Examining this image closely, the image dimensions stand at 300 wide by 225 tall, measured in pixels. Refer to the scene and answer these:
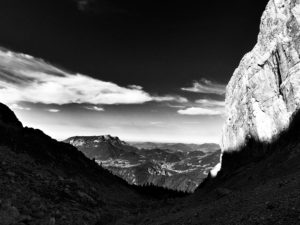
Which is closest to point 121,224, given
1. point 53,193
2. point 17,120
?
point 53,193

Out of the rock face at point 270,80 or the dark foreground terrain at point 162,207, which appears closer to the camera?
the dark foreground terrain at point 162,207

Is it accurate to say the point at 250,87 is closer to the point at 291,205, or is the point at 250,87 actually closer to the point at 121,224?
the point at 121,224

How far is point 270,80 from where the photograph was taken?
101 m

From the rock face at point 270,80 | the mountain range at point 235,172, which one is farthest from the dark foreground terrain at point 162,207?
the rock face at point 270,80

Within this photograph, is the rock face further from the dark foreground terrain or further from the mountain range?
the dark foreground terrain

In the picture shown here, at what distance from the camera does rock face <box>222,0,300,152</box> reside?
88.1 m

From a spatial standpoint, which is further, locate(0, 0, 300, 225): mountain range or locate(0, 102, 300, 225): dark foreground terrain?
locate(0, 0, 300, 225): mountain range

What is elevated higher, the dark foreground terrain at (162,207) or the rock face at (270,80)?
the rock face at (270,80)

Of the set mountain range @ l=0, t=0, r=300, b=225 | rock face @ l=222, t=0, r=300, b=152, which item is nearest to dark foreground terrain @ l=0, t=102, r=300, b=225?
mountain range @ l=0, t=0, r=300, b=225

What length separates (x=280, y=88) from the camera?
94375 mm

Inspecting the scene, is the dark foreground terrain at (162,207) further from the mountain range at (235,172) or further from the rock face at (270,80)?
the rock face at (270,80)

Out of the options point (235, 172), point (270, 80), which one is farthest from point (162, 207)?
point (270, 80)

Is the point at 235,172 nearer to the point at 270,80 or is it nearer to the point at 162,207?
the point at 162,207

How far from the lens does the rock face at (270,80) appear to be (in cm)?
8806
